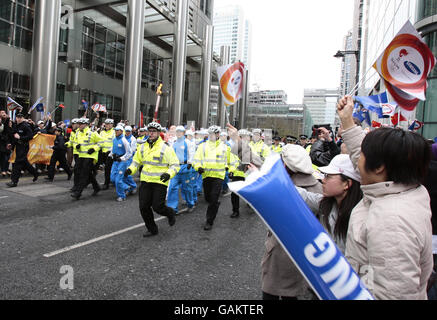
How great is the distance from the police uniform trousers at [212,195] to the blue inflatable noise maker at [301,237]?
501 centimetres

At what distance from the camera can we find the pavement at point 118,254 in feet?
11.7

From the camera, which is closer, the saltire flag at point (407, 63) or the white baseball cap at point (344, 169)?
the white baseball cap at point (344, 169)

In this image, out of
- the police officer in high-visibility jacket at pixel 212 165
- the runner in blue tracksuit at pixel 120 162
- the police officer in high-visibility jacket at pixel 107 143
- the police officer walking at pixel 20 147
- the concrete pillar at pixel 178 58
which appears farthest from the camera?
the concrete pillar at pixel 178 58

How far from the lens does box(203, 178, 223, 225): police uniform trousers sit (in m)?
6.28

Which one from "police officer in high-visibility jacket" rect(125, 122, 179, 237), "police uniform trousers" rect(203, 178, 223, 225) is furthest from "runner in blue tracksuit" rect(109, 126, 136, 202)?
"police officer in high-visibility jacket" rect(125, 122, 179, 237)

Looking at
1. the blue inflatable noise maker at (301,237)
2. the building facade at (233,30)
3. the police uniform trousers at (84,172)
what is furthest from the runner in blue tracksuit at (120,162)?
the building facade at (233,30)

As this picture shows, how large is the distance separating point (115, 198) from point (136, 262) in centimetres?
453

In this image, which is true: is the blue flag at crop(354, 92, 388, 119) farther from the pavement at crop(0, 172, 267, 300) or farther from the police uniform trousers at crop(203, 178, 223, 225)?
the police uniform trousers at crop(203, 178, 223, 225)

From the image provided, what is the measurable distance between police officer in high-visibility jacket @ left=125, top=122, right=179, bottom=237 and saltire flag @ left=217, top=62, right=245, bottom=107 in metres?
1.58

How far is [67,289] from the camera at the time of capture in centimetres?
349

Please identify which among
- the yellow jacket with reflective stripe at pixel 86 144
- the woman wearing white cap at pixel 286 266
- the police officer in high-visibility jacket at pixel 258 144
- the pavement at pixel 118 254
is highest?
→ the police officer in high-visibility jacket at pixel 258 144

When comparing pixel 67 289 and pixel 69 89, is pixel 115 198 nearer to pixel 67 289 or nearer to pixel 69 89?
pixel 67 289

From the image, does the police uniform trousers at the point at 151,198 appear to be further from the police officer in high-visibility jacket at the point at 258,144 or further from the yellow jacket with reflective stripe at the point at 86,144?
the police officer in high-visibility jacket at the point at 258,144
